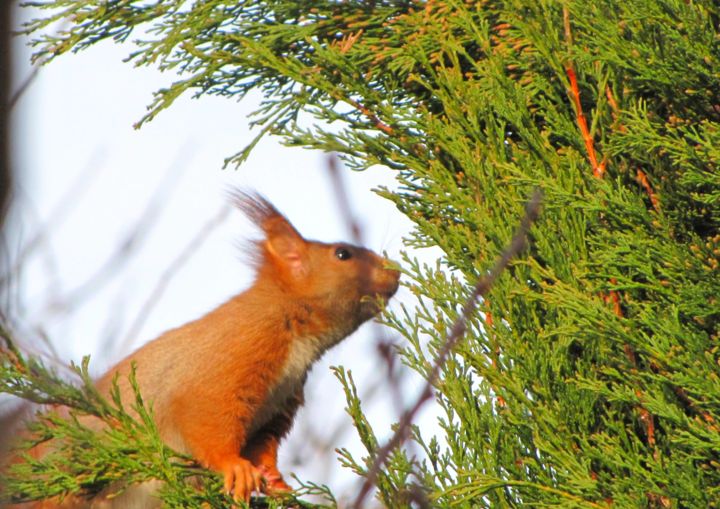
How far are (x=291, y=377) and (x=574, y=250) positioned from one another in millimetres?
1234

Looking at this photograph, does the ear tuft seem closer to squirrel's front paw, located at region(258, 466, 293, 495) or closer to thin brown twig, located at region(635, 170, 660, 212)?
squirrel's front paw, located at region(258, 466, 293, 495)

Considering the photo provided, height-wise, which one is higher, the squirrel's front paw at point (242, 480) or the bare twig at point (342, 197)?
the bare twig at point (342, 197)

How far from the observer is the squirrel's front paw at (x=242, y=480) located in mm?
2441

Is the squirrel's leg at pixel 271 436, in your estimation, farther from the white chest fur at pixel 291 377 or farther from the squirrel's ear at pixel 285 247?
the squirrel's ear at pixel 285 247

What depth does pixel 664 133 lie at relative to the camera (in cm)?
238

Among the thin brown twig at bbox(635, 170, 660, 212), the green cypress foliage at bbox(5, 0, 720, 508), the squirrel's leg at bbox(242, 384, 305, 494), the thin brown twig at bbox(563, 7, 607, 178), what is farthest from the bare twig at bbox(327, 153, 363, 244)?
the squirrel's leg at bbox(242, 384, 305, 494)

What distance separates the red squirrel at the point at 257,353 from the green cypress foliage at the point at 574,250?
395 millimetres

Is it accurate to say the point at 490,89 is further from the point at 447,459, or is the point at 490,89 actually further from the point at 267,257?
the point at 267,257

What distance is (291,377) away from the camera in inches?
124

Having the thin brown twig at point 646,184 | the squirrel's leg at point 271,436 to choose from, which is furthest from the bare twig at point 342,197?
the squirrel's leg at point 271,436

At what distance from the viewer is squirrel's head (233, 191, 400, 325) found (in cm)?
343

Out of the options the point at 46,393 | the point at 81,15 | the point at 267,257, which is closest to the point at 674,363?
the point at 46,393

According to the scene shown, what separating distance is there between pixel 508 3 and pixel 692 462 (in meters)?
1.21

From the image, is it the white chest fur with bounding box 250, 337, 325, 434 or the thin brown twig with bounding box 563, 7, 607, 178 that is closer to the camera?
the thin brown twig with bounding box 563, 7, 607, 178
